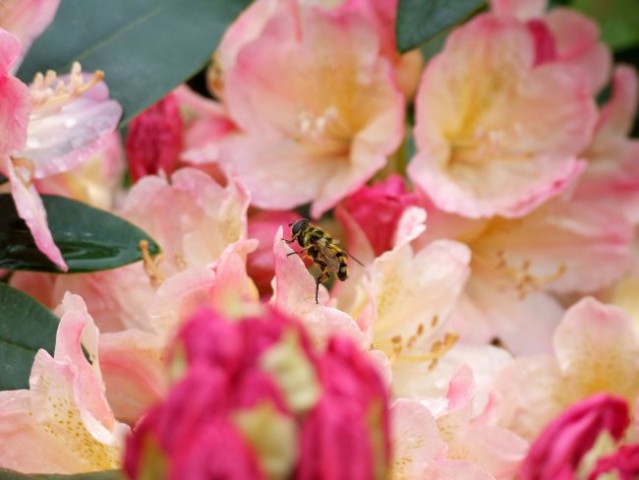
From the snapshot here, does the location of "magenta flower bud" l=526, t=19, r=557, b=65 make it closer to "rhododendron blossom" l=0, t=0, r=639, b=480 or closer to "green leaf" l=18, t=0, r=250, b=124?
"rhododendron blossom" l=0, t=0, r=639, b=480

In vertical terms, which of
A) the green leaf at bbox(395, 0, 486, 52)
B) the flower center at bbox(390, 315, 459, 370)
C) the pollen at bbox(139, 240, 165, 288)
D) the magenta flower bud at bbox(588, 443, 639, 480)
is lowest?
the flower center at bbox(390, 315, 459, 370)

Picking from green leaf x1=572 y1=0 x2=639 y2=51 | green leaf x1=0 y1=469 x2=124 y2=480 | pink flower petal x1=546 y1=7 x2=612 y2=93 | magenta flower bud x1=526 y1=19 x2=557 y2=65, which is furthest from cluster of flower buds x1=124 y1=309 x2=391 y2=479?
green leaf x1=572 y1=0 x2=639 y2=51

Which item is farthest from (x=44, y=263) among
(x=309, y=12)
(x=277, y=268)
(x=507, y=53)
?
(x=507, y=53)

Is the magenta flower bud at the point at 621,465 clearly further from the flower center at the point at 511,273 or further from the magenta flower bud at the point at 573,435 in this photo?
the flower center at the point at 511,273

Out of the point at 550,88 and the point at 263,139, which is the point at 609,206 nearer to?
the point at 550,88

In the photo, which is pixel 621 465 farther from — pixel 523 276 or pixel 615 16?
pixel 615 16

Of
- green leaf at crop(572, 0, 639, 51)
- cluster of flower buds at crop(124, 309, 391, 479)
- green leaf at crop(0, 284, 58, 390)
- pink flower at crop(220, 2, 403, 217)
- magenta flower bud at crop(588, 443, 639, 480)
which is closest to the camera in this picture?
cluster of flower buds at crop(124, 309, 391, 479)
